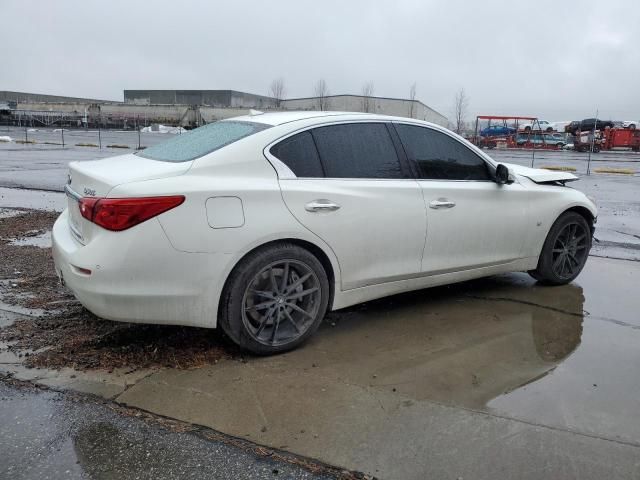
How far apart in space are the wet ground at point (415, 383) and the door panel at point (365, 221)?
1.72 ft

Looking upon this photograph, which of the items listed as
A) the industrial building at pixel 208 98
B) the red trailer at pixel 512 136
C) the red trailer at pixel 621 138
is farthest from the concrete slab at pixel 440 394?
the industrial building at pixel 208 98

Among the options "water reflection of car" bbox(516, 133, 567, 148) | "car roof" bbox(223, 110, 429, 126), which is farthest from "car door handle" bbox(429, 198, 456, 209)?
"water reflection of car" bbox(516, 133, 567, 148)

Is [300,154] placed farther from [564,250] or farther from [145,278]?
[564,250]

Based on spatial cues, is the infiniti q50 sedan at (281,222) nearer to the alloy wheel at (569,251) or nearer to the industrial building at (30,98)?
the alloy wheel at (569,251)

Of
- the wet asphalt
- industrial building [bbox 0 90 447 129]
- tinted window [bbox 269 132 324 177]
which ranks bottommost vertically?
the wet asphalt

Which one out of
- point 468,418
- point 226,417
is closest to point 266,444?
point 226,417

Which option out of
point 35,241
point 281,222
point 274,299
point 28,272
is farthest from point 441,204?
point 35,241

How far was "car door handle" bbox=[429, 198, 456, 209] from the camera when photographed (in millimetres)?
4315

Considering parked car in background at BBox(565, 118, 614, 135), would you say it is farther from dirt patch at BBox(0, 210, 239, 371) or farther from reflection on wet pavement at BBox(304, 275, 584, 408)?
dirt patch at BBox(0, 210, 239, 371)

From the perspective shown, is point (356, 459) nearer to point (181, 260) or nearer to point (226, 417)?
point (226, 417)

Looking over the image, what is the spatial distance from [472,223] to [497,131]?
1626 inches

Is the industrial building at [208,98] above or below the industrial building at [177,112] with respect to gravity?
above

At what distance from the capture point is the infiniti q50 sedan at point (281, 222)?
329 centimetres

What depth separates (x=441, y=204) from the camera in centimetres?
436
